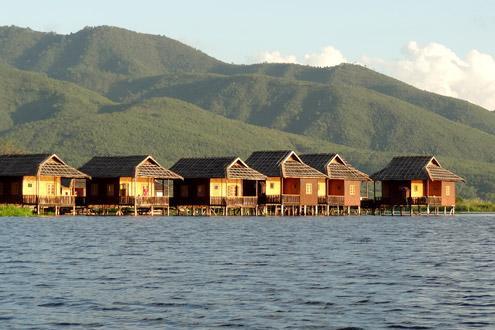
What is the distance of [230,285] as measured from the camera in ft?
95.8

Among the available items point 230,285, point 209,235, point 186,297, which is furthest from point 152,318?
point 209,235

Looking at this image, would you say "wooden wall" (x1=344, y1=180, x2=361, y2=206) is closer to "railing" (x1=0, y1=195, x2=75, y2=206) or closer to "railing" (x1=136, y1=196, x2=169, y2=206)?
"railing" (x1=136, y1=196, x2=169, y2=206)

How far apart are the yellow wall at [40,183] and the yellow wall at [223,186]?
42.8 feet

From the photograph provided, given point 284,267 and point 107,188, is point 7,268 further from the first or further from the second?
point 107,188

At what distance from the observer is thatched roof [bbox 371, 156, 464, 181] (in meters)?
97.2

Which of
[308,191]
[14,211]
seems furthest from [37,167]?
[308,191]

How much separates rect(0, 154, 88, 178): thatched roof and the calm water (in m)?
27.8

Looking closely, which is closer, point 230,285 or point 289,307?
point 289,307

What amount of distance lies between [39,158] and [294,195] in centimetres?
2383

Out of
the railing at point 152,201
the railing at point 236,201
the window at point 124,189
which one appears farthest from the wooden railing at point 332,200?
the window at point 124,189

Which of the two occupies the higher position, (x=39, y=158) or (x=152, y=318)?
(x=39, y=158)

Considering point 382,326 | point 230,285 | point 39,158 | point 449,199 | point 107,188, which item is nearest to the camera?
point 382,326

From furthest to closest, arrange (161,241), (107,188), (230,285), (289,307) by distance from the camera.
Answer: (107,188) → (161,241) → (230,285) → (289,307)

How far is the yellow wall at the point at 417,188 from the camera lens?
100000 millimetres
